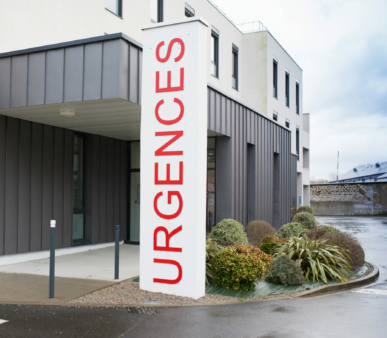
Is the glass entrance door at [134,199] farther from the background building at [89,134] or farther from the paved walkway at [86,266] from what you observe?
the paved walkway at [86,266]

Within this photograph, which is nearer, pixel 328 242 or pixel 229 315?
pixel 229 315

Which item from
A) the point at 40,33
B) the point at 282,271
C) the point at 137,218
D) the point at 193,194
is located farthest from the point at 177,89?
the point at 137,218

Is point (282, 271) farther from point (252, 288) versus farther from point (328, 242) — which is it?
point (328, 242)

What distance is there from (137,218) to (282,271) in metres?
6.33

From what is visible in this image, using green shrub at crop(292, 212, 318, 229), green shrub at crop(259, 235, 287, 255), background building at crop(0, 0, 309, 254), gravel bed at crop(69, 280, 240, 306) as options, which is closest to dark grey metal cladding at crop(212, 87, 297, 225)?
background building at crop(0, 0, 309, 254)

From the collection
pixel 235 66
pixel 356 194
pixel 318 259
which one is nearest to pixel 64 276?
pixel 318 259

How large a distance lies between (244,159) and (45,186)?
599 centimetres

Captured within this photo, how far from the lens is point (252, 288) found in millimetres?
6477

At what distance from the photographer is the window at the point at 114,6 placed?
1257cm

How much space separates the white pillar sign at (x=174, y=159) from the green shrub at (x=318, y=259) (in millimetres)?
2348

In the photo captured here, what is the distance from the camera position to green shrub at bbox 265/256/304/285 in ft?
22.3

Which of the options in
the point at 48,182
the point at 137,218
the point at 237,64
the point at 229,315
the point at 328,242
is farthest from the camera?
the point at 237,64

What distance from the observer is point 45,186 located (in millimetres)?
9398

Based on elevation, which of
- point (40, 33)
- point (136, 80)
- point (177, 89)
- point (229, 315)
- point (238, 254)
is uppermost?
point (40, 33)
